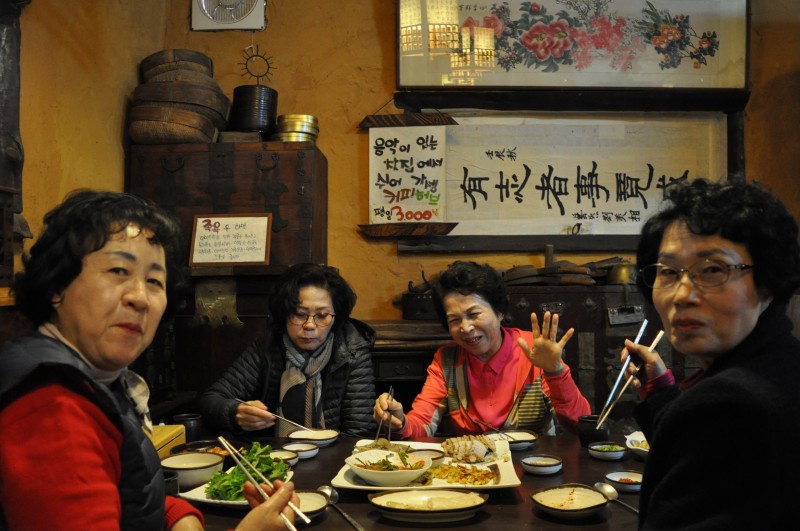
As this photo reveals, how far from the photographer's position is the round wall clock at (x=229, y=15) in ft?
15.0

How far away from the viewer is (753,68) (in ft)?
15.2

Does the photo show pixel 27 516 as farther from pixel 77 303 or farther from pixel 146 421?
pixel 146 421

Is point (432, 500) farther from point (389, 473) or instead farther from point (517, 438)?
point (517, 438)

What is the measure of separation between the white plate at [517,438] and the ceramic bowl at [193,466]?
1.00 meters

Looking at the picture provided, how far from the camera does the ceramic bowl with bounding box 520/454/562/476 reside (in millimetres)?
2059

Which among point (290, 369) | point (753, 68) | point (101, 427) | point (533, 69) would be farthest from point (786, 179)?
point (101, 427)

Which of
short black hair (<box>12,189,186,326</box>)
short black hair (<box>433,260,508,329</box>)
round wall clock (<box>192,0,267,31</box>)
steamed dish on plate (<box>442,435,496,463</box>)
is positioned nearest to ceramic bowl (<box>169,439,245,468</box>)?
steamed dish on plate (<box>442,435,496,463</box>)

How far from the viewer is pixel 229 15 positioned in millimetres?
4586

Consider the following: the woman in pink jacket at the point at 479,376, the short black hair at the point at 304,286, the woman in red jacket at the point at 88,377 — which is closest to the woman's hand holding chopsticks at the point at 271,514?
the woman in red jacket at the point at 88,377

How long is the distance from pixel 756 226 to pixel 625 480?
94 centimetres

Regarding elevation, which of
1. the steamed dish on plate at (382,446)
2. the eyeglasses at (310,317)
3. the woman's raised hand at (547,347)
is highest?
the eyeglasses at (310,317)

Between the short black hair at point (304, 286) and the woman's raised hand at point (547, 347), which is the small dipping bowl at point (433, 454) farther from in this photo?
the short black hair at point (304, 286)

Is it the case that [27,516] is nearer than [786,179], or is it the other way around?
[27,516]

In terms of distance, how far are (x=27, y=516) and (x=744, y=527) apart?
1.18m
